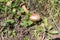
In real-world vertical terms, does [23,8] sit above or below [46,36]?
above

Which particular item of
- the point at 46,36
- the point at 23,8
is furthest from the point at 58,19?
the point at 23,8

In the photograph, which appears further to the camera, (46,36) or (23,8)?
(23,8)

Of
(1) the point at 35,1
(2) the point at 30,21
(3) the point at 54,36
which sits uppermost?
(1) the point at 35,1

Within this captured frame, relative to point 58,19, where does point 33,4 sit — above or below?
above

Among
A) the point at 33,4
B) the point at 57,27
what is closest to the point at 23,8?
the point at 33,4

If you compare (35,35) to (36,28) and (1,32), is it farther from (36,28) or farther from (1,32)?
(1,32)

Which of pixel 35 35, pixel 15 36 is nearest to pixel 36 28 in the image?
pixel 35 35

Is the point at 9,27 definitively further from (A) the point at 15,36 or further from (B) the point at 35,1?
(B) the point at 35,1

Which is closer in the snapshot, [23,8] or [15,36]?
[15,36]
